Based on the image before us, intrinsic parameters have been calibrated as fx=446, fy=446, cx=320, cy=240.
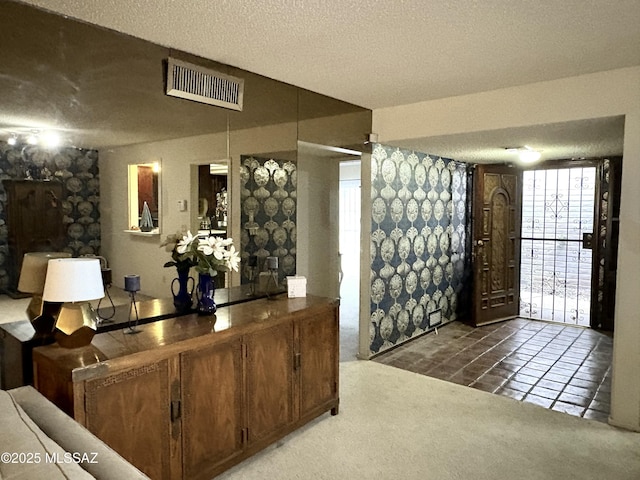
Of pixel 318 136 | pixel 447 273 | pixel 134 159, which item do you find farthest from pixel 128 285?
pixel 447 273

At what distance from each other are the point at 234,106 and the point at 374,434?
2.36m

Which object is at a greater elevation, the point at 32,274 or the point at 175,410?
the point at 32,274

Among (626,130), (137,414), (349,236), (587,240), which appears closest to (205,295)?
(137,414)

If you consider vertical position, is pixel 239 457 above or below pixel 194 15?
below

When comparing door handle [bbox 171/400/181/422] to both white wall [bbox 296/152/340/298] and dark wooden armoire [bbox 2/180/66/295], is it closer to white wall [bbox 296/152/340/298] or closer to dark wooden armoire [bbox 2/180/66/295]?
dark wooden armoire [bbox 2/180/66/295]

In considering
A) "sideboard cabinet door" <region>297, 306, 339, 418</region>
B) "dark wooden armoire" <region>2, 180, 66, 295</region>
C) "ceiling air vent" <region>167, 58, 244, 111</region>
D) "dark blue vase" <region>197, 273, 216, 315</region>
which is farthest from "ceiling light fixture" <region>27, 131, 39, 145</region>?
"sideboard cabinet door" <region>297, 306, 339, 418</region>

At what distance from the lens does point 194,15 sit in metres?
2.19

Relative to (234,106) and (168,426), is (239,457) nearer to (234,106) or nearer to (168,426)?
(168,426)

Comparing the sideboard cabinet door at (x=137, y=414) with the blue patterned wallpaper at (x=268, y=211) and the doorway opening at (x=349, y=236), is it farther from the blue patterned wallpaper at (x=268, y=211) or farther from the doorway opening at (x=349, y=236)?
the doorway opening at (x=349, y=236)

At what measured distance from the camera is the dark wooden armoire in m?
2.08

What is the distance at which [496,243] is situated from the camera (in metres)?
5.62

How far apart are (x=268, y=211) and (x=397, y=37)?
5.51ft

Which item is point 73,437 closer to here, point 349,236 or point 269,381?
point 269,381

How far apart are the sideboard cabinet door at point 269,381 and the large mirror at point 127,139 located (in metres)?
0.70
